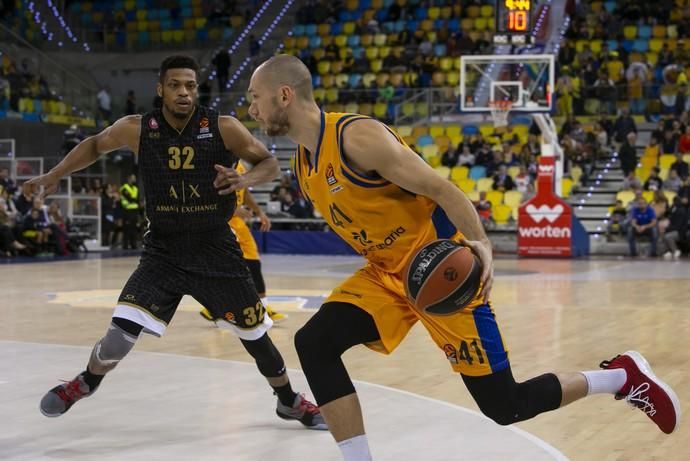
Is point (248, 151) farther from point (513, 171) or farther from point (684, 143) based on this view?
point (684, 143)

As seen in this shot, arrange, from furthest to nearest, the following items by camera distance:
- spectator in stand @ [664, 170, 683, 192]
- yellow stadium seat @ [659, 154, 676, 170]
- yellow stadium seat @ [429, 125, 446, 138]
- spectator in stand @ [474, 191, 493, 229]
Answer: yellow stadium seat @ [429, 125, 446, 138] < yellow stadium seat @ [659, 154, 676, 170] < spectator in stand @ [474, 191, 493, 229] < spectator in stand @ [664, 170, 683, 192]

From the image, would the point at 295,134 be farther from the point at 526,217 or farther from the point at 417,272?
the point at 526,217

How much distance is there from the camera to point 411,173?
3867mm

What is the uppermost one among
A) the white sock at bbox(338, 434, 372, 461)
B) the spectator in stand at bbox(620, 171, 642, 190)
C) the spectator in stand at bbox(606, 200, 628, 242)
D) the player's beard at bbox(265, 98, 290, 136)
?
the player's beard at bbox(265, 98, 290, 136)

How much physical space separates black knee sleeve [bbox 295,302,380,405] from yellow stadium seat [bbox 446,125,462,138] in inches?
775

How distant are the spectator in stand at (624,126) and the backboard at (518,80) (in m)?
4.43

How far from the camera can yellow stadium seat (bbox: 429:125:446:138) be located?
923 inches

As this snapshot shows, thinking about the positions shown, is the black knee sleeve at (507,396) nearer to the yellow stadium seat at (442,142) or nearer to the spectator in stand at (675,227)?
the spectator in stand at (675,227)

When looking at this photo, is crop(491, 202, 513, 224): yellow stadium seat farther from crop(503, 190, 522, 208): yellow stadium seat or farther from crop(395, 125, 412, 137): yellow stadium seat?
crop(395, 125, 412, 137): yellow stadium seat

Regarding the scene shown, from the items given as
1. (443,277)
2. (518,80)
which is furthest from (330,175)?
(518,80)

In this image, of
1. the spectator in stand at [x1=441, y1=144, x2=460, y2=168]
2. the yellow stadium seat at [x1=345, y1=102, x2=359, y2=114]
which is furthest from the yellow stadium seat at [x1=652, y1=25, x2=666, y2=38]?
the yellow stadium seat at [x1=345, y1=102, x2=359, y2=114]

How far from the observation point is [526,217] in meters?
19.6

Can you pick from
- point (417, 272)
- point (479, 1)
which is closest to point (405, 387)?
point (417, 272)

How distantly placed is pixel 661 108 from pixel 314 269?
9705 millimetres
